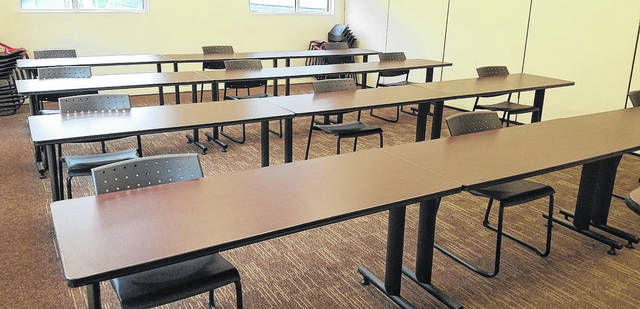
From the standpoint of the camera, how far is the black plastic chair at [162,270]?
1769 mm

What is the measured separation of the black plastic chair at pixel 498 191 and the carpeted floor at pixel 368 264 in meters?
0.07

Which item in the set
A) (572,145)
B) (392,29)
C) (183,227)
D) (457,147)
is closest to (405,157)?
(457,147)

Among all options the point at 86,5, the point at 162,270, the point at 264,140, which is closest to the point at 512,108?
the point at 264,140

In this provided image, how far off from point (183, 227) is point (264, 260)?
4.49 ft

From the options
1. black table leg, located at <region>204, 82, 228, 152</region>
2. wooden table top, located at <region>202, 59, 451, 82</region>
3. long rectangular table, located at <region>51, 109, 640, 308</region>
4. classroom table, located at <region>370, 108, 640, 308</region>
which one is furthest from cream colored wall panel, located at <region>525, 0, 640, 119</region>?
black table leg, located at <region>204, 82, 228, 152</region>

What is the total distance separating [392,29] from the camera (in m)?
8.07

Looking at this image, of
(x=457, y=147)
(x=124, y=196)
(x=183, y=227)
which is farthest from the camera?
(x=457, y=147)

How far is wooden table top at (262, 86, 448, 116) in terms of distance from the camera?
11.7 ft

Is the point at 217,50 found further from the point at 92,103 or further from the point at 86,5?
the point at 92,103

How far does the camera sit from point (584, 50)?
5.44 m

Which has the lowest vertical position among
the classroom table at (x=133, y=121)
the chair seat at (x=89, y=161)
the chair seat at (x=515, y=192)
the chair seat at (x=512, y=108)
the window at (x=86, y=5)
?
the chair seat at (x=89, y=161)

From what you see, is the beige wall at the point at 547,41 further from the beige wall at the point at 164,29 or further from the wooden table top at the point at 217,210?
the wooden table top at the point at 217,210

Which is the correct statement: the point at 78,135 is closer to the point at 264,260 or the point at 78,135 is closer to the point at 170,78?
the point at 264,260

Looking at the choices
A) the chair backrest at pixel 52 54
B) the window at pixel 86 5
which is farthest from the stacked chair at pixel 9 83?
the window at pixel 86 5
